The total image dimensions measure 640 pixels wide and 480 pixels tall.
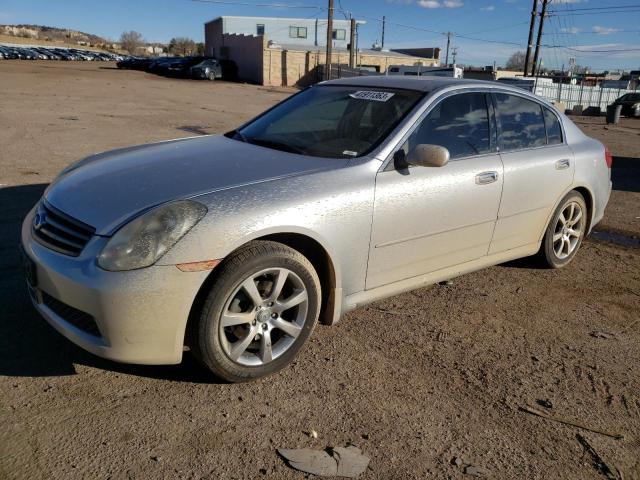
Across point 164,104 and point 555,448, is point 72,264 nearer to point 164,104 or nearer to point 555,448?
point 555,448

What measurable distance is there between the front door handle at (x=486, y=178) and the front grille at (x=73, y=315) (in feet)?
8.64

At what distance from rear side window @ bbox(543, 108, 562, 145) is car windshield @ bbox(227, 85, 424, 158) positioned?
58.0 inches

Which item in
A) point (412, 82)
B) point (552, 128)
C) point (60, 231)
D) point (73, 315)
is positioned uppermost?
point (412, 82)

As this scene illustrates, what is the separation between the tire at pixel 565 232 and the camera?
4719 millimetres

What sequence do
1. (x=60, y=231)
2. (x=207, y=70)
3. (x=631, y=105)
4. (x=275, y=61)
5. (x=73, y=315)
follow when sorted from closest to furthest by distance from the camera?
1. (x=73, y=315)
2. (x=60, y=231)
3. (x=631, y=105)
4. (x=207, y=70)
5. (x=275, y=61)

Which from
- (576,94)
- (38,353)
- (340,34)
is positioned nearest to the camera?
(38,353)

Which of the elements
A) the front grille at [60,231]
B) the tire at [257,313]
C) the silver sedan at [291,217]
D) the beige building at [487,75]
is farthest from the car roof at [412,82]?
the beige building at [487,75]

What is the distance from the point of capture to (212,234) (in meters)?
2.69

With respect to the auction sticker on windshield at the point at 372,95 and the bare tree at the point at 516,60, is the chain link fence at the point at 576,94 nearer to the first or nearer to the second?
the auction sticker on windshield at the point at 372,95

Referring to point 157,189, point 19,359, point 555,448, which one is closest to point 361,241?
point 157,189

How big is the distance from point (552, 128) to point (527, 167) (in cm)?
70

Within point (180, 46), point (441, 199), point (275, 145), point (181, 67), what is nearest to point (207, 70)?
point (181, 67)

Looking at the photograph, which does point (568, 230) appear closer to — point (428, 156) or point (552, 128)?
point (552, 128)

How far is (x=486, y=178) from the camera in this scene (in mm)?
3920
